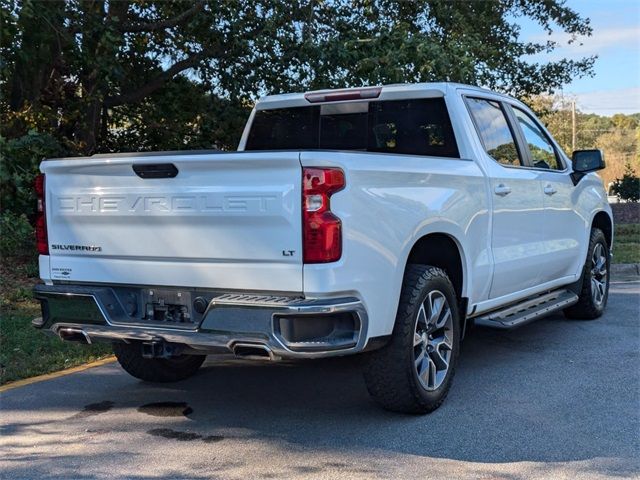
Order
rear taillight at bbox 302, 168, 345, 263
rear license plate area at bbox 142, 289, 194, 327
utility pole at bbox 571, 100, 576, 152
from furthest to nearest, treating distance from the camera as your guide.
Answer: utility pole at bbox 571, 100, 576, 152 → rear license plate area at bbox 142, 289, 194, 327 → rear taillight at bbox 302, 168, 345, 263

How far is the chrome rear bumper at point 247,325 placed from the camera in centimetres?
375

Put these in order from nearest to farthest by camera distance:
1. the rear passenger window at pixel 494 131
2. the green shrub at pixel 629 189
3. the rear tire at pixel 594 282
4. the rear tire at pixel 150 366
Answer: the rear tire at pixel 150 366
the rear passenger window at pixel 494 131
the rear tire at pixel 594 282
the green shrub at pixel 629 189

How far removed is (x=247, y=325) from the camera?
3816mm

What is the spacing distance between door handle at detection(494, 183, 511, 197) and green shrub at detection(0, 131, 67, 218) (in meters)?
4.41

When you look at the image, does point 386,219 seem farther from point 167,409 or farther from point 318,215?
point 167,409

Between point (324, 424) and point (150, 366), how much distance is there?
1.47 meters

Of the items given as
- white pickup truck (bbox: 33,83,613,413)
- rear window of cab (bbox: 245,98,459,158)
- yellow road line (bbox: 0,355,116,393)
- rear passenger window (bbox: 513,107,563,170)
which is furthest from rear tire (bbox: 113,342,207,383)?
rear passenger window (bbox: 513,107,563,170)

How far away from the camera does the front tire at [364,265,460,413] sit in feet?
14.1

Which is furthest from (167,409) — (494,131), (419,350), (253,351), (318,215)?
(494,131)

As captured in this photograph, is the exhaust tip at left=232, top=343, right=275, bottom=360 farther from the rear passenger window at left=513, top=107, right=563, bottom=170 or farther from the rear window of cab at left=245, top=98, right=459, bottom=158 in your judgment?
the rear passenger window at left=513, top=107, right=563, bottom=170

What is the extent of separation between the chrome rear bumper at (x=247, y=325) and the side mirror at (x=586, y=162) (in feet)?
12.1

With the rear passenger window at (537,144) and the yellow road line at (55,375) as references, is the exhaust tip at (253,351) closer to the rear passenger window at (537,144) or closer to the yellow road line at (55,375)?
the yellow road line at (55,375)

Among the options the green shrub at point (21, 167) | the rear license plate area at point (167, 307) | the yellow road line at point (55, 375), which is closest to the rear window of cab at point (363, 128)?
the yellow road line at point (55, 375)

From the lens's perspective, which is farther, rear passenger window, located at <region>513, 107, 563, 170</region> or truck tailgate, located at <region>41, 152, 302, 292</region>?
rear passenger window, located at <region>513, 107, 563, 170</region>
